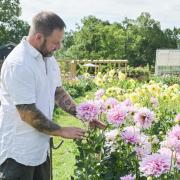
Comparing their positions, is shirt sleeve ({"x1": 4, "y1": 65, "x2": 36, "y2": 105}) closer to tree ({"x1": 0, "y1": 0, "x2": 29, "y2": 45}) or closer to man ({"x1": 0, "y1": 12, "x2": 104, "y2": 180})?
man ({"x1": 0, "y1": 12, "x2": 104, "y2": 180})

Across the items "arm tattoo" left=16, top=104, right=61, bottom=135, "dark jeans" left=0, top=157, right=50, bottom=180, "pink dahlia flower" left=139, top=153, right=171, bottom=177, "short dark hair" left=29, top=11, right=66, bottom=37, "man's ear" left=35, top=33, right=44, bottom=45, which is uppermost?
"short dark hair" left=29, top=11, right=66, bottom=37

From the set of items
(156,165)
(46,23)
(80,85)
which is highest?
(46,23)

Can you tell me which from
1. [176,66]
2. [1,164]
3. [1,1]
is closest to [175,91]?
[1,164]

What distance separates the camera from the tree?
1807 inches

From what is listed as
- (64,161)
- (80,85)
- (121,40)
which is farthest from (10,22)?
(64,161)

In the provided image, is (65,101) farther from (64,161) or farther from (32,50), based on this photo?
(64,161)

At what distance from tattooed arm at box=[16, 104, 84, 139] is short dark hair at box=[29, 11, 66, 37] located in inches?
18.7

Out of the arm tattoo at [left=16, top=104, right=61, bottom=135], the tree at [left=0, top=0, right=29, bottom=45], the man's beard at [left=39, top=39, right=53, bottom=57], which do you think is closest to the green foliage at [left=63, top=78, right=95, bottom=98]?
the man's beard at [left=39, top=39, right=53, bottom=57]

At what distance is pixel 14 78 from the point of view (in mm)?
3131

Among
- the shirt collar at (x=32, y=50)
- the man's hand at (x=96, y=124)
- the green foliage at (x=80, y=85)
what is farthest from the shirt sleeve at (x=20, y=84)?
the green foliage at (x=80, y=85)

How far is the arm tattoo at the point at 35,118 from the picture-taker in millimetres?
3147

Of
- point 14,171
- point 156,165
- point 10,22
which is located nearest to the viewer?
point 156,165

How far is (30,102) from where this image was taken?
123 inches

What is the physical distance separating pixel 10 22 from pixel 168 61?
16870 millimetres
